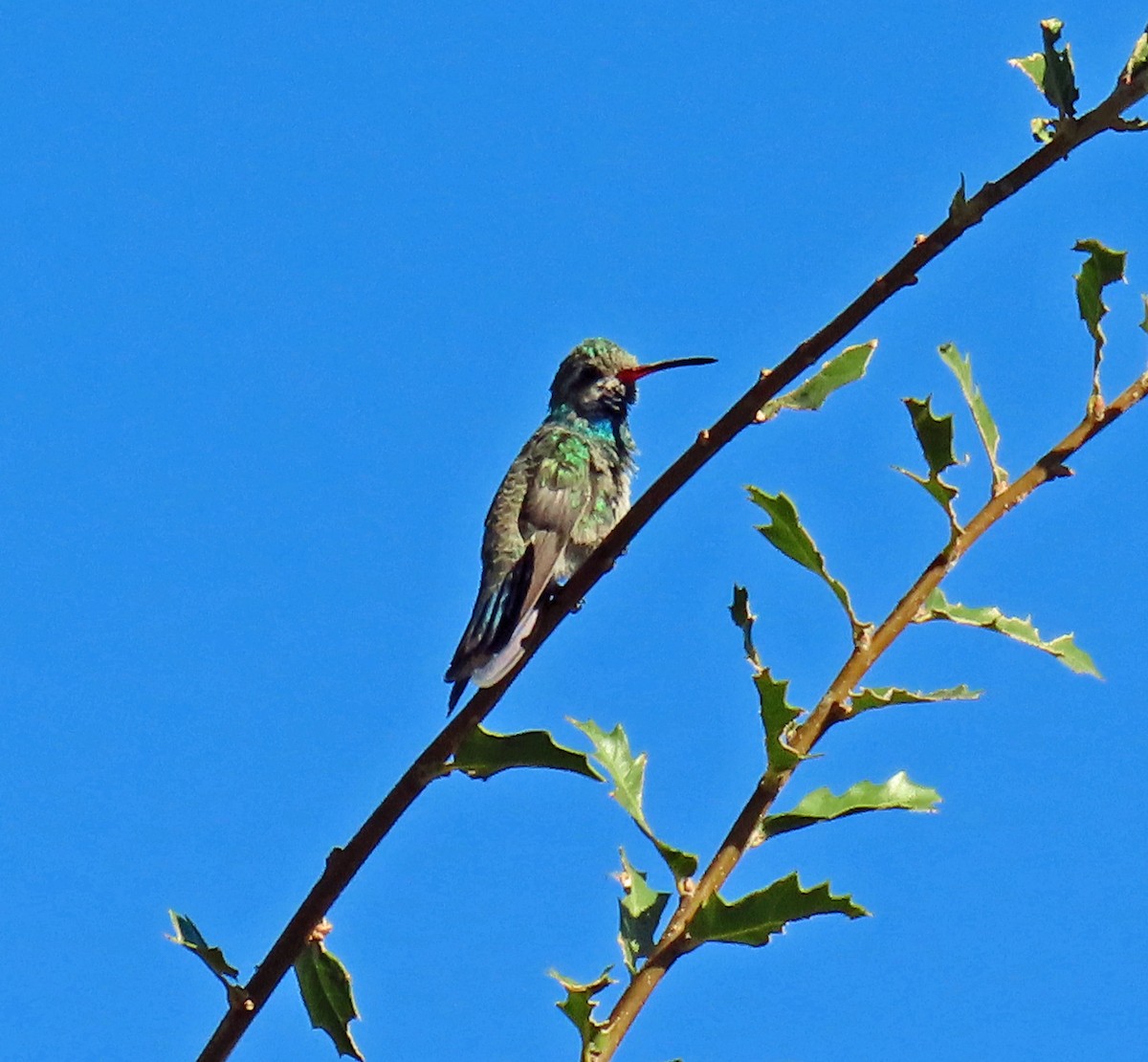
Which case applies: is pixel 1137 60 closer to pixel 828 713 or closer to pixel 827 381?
pixel 827 381

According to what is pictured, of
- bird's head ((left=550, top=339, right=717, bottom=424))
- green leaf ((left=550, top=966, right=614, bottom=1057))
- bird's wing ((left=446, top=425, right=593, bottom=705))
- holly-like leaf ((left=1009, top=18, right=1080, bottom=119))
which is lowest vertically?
green leaf ((left=550, top=966, right=614, bottom=1057))

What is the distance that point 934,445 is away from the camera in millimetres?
1692

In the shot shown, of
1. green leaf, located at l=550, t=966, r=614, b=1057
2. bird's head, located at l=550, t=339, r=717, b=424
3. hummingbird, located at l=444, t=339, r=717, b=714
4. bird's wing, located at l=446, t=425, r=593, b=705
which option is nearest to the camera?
green leaf, located at l=550, t=966, r=614, b=1057

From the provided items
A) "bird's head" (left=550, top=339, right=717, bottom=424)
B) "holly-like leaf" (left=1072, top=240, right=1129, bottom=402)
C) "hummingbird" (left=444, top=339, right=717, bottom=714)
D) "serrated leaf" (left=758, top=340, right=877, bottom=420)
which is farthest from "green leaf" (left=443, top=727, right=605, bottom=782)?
"bird's head" (left=550, top=339, right=717, bottom=424)

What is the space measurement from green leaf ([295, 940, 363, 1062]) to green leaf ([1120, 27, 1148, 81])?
119cm

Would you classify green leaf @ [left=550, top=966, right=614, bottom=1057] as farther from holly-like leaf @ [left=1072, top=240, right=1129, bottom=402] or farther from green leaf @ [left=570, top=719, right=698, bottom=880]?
holly-like leaf @ [left=1072, top=240, right=1129, bottom=402]

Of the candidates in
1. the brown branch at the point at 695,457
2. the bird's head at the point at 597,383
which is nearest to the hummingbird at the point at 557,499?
the bird's head at the point at 597,383

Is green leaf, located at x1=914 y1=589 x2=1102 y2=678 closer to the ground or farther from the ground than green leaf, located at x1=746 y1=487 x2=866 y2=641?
closer to the ground

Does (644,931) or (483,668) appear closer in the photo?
(644,931)

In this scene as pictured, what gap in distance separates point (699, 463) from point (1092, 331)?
19.5 inches

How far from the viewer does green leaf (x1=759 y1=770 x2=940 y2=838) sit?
60.1 inches

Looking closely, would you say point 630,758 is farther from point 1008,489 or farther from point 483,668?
point 483,668

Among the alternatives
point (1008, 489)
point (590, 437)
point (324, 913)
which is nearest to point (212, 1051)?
point (324, 913)

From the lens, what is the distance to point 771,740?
60.2 inches
